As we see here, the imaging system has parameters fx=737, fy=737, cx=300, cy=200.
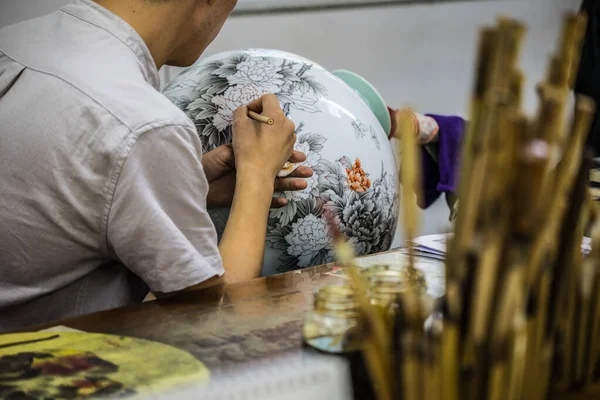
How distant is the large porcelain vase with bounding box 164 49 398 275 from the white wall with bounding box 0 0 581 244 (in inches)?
38.4

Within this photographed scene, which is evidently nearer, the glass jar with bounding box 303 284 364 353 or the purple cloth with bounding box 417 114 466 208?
the glass jar with bounding box 303 284 364 353

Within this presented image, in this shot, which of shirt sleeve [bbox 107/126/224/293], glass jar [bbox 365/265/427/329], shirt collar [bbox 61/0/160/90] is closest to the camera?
glass jar [bbox 365/265/427/329]

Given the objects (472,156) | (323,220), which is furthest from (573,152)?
(323,220)

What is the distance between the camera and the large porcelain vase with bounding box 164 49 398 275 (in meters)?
1.10

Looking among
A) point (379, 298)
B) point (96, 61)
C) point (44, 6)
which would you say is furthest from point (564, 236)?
point (44, 6)

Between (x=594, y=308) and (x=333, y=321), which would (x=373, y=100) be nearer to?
(x=333, y=321)

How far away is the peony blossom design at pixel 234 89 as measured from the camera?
1131mm

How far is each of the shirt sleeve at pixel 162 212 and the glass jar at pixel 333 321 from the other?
0.26 meters

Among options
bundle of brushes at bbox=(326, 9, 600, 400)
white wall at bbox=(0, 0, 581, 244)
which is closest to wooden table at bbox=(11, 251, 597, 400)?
bundle of brushes at bbox=(326, 9, 600, 400)

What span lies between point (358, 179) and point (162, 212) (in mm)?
373

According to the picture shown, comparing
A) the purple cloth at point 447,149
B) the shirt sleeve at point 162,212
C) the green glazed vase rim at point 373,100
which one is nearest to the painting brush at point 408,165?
the shirt sleeve at point 162,212

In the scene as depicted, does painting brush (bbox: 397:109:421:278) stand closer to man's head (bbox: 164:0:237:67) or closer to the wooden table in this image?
the wooden table

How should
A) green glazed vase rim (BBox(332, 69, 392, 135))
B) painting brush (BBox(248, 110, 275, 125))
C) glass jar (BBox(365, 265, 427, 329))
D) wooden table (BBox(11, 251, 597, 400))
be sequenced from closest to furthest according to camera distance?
glass jar (BBox(365, 265, 427, 329)), wooden table (BBox(11, 251, 597, 400)), painting brush (BBox(248, 110, 275, 125)), green glazed vase rim (BBox(332, 69, 392, 135))

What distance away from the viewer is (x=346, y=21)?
2.34 m
